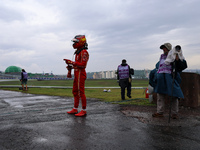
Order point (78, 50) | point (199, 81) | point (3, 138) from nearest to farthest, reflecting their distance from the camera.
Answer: point (3, 138) → point (78, 50) → point (199, 81)

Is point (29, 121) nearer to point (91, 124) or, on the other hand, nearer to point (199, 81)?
point (91, 124)

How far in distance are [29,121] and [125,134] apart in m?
2.14

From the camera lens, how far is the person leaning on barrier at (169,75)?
4.14 m

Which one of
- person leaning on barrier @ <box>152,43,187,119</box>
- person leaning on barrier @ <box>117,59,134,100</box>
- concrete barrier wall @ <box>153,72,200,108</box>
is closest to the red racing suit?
person leaning on barrier @ <box>152,43,187,119</box>

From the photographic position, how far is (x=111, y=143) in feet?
8.66

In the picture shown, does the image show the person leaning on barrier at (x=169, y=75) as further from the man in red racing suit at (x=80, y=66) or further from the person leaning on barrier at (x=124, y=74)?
the person leaning on barrier at (x=124, y=74)

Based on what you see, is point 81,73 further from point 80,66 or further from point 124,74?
point 124,74

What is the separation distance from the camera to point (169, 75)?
439 centimetres

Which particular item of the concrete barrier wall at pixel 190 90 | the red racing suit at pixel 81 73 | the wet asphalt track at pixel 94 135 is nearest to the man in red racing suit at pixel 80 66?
the red racing suit at pixel 81 73

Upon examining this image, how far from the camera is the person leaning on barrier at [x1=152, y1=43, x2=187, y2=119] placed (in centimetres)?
414

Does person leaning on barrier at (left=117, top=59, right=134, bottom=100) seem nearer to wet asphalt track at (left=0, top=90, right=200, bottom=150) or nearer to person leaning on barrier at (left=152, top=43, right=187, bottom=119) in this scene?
person leaning on barrier at (left=152, top=43, right=187, bottom=119)

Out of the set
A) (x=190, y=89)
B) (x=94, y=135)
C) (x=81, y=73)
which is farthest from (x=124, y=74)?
(x=94, y=135)

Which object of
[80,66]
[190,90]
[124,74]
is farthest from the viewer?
[124,74]

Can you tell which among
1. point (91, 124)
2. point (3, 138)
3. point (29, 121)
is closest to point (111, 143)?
point (91, 124)
